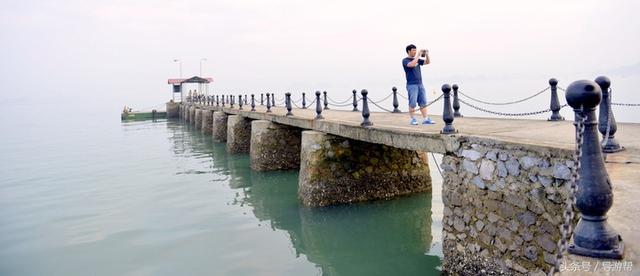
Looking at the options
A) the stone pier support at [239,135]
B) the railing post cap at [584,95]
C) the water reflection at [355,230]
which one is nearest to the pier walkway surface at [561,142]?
the railing post cap at [584,95]

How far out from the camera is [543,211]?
16.0 ft

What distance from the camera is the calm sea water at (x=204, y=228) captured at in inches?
301

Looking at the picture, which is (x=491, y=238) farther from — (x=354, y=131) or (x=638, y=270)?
(x=354, y=131)

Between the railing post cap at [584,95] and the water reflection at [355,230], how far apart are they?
16.0 feet

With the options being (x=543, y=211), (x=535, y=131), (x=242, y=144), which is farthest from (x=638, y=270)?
(x=242, y=144)

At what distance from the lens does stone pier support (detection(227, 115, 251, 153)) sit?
64.7 feet

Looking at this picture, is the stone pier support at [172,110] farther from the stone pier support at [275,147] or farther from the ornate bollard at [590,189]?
the ornate bollard at [590,189]

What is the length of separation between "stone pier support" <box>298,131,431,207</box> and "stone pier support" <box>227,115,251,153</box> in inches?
370

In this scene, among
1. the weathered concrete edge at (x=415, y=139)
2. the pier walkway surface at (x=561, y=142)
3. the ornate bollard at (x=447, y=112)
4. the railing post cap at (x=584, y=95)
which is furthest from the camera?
the ornate bollard at (x=447, y=112)

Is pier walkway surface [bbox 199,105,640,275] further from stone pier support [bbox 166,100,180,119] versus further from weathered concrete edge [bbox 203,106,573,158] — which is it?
stone pier support [bbox 166,100,180,119]

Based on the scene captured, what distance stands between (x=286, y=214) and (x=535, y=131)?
6052 mm

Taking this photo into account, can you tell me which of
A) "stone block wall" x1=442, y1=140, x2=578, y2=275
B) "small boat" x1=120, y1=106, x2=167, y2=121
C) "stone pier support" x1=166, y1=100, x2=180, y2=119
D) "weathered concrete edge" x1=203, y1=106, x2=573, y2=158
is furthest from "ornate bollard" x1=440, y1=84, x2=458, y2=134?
"small boat" x1=120, y1=106, x2=167, y2=121

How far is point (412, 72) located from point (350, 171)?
3.12 m

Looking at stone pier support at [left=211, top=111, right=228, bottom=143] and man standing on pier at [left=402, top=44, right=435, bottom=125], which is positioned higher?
man standing on pier at [left=402, top=44, right=435, bottom=125]
